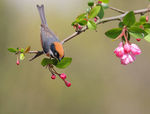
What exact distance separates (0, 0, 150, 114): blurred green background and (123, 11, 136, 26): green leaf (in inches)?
347

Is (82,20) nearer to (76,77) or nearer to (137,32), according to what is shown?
A: (137,32)

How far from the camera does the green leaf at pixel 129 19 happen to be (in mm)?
1597

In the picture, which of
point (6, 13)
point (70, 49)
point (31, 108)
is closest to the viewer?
point (31, 108)

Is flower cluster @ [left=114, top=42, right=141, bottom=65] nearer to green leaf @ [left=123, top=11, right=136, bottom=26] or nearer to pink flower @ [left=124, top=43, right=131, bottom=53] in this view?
pink flower @ [left=124, top=43, right=131, bottom=53]

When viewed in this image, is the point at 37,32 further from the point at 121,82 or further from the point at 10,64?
the point at 121,82

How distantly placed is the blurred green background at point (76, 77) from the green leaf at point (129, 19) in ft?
28.9

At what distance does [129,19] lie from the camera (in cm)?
162

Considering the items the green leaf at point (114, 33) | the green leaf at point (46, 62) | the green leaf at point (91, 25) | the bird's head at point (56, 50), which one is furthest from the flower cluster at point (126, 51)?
the bird's head at point (56, 50)

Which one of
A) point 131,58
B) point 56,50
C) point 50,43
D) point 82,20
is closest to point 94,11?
point 82,20

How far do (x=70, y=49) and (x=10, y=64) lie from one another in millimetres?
3110

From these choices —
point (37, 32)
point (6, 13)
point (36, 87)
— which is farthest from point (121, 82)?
point (6, 13)

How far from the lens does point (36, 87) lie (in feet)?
33.5

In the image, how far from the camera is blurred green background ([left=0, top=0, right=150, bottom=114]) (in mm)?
10297

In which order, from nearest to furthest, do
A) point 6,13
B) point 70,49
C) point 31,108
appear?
point 31,108 → point 6,13 → point 70,49
